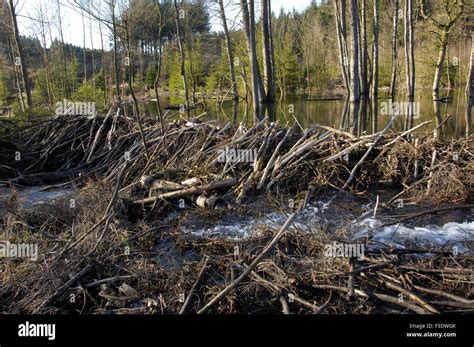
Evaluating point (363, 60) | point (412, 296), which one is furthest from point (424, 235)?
point (363, 60)

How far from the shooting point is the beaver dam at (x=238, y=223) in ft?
13.4

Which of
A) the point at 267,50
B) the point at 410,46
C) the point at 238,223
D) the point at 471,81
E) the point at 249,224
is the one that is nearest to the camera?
the point at 249,224

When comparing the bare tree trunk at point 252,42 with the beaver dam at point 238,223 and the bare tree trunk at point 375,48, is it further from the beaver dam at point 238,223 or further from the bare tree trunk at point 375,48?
the beaver dam at point 238,223

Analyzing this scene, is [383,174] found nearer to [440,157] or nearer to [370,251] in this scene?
[440,157]

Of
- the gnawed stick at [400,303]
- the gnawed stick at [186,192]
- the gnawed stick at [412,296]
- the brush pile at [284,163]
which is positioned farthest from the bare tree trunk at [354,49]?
the gnawed stick at [400,303]

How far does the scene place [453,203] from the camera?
252 inches

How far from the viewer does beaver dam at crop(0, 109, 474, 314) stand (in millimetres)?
4098

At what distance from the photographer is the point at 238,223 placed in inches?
246

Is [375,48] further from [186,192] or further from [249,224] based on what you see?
[249,224]

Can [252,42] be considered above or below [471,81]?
above

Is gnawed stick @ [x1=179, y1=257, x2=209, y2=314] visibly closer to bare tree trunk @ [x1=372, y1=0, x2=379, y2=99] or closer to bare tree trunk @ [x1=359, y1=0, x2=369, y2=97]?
bare tree trunk @ [x1=359, y1=0, x2=369, y2=97]

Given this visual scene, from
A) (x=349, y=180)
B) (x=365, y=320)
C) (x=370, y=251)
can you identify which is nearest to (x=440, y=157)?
(x=349, y=180)

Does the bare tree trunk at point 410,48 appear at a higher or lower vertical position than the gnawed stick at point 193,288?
higher

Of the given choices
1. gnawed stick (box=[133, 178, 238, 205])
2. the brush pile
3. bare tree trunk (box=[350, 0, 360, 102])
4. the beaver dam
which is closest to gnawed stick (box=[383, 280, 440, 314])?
the beaver dam
